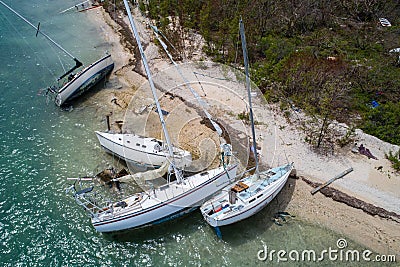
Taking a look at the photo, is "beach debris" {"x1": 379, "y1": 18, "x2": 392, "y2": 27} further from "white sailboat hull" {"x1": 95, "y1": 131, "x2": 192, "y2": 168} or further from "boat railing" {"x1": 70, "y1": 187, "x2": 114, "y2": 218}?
"boat railing" {"x1": 70, "y1": 187, "x2": 114, "y2": 218}

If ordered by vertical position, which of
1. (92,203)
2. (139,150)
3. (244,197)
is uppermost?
(139,150)

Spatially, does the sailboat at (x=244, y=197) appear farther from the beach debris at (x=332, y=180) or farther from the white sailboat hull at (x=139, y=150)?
the white sailboat hull at (x=139, y=150)

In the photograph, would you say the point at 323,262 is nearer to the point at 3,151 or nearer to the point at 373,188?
the point at 373,188

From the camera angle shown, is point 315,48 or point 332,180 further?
point 315,48

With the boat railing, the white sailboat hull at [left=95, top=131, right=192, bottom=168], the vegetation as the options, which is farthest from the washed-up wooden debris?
the boat railing

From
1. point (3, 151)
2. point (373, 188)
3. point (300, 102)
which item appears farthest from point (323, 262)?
point (3, 151)

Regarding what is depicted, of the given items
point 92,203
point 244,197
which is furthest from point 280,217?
point 92,203

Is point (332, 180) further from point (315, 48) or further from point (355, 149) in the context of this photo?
point (315, 48)

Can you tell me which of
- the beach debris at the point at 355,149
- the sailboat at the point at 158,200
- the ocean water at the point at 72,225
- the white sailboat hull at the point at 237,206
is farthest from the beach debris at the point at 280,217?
the beach debris at the point at 355,149
